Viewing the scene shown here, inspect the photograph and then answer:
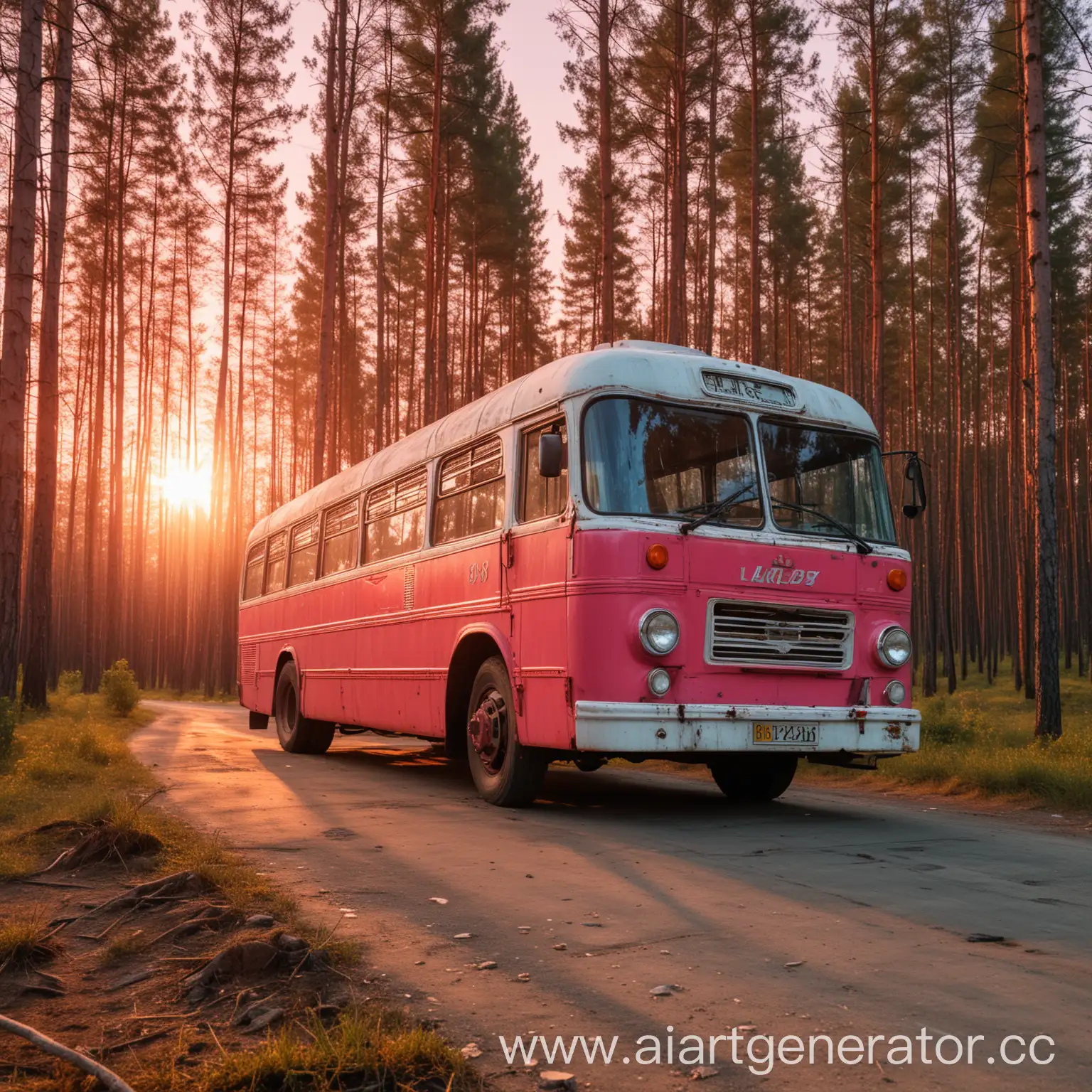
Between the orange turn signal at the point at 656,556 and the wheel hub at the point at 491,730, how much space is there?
1.87 meters

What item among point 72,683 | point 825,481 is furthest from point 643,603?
point 72,683

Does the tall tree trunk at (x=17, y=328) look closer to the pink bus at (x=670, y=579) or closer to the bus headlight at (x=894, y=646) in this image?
the pink bus at (x=670, y=579)

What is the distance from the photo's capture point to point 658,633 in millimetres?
7301

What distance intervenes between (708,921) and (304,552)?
11.3 m

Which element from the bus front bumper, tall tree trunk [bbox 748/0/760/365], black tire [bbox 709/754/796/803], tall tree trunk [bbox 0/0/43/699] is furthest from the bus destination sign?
tall tree trunk [bbox 748/0/760/365]

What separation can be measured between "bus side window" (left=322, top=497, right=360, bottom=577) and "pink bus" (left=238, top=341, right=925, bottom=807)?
323cm

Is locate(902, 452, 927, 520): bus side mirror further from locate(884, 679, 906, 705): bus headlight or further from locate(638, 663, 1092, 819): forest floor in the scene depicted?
locate(638, 663, 1092, 819): forest floor

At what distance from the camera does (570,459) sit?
772 cm

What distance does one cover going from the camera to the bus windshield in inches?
321

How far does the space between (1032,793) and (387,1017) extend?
8176 mm

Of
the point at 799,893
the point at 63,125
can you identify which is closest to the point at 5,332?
the point at 63,125

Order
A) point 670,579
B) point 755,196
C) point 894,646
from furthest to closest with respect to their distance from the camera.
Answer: point 755,196, point 894,646, point 670,579

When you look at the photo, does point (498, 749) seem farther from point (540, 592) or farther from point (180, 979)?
point (180, 979)

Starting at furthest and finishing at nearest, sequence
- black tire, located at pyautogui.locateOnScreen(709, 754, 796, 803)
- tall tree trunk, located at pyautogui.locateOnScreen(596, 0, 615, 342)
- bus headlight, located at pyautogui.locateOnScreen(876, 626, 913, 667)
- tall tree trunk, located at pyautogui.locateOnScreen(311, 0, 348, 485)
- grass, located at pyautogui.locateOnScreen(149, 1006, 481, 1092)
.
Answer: tall tree trunk, located at pyautogui.locateOnScreen(311, 0, 348, 485), tall tree trunk, located at pyautogui.locateOnScreen(596, 0, 615, 342), black tire, located at pyautogui.locateOnScreen(709, 754, 796, 803), bus headlight, located at pyautogui.locateOnScreen(876, 626, 913, 667), grass, located at pyautogui.locateOnScreen(149, 1006, 481, 1092)
